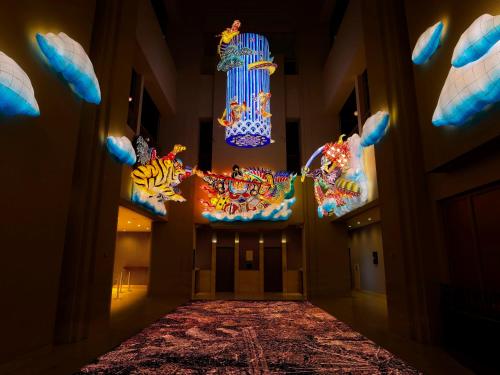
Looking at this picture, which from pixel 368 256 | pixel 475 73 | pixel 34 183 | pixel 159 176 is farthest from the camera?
pixel 368 256

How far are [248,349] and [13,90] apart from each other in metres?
3.75

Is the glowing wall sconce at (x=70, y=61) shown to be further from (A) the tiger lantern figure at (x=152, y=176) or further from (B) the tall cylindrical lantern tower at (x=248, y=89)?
(B) the tall cylindrical lantern tower at (x=248, y=89)

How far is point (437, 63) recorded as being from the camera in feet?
14.1

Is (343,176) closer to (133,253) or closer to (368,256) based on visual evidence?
(368,256)

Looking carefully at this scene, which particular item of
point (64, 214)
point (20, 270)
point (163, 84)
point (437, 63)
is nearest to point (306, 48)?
point (163, 84)

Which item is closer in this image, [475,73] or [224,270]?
[475,73]

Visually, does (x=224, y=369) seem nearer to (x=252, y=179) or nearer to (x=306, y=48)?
(x=252, y=179)

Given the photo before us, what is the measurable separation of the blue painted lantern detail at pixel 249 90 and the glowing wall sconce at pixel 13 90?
18.4ft

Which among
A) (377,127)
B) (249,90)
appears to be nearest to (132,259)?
(249,90)

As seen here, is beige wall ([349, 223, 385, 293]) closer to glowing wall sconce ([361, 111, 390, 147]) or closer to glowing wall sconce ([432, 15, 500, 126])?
glowing wall sconce ([361, 111, 390, 147])

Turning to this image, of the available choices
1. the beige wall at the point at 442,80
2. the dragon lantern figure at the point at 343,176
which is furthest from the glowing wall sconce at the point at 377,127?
the dragon lantern figure at the point at 343,176

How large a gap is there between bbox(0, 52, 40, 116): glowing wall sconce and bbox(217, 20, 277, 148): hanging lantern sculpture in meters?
5.62

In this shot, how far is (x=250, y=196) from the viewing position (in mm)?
10656

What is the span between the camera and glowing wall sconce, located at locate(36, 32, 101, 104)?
3678mm
